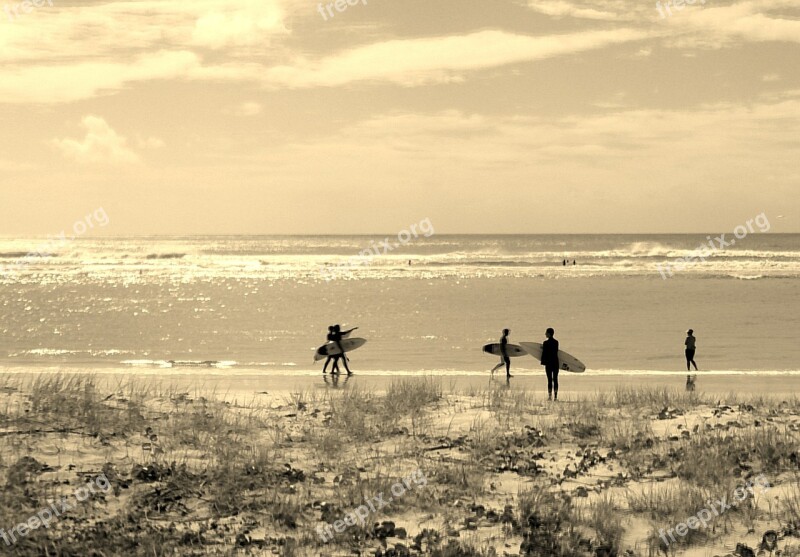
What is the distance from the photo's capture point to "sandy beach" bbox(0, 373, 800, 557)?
871 centimetres

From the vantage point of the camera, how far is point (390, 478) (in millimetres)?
10258

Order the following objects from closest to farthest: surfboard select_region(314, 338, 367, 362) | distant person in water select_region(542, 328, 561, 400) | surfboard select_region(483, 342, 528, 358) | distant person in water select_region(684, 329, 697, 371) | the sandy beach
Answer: the sandy beach
distant person in water select_region(542, 328, 561, 400)
distant person in water select_region(684, 329, 697, 371)
surfboard select_region(314, 338, 367, 362)
surfboard select_region(483, 342, 528, 358)

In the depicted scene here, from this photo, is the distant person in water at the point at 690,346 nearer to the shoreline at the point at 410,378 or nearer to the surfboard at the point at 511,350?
the shoreline at the point at 410,378

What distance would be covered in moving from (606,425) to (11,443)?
8.72 m

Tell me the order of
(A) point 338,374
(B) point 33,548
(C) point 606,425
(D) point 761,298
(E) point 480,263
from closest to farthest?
(B) point 33,548 < (C) point 606,425 < (A) point 338,374 < (D) point 761,298 < (E) point 480,263

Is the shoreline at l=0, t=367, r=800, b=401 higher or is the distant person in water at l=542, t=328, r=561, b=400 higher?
the distant person in water at l=542, t=328, r=561, b=400

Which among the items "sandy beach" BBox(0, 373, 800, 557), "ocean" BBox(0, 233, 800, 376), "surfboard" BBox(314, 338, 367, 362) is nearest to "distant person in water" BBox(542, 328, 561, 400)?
"sandy beach" BBox(0, 373, 800, 557)

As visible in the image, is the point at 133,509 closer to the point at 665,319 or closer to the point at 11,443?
the point at 11,443

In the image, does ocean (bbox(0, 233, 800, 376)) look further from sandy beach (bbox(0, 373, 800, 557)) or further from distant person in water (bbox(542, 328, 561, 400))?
sandy beach (bbox(0, 373, 800, 557))

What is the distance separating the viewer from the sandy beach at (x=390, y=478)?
28.6 ft

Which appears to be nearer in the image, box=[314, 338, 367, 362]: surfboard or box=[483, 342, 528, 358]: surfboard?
box=[314, 338, 367, 362]: surfboard

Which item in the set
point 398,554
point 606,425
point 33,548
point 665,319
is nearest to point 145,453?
point 33,548

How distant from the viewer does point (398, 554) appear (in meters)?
8.38

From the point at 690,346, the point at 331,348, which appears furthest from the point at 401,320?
the point at 690,346
